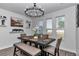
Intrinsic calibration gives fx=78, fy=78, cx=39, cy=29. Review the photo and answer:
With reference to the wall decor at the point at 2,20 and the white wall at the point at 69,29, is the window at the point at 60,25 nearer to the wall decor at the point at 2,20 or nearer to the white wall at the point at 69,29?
the white wall at the point at 69,29

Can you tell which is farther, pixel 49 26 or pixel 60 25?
pixel 49 26

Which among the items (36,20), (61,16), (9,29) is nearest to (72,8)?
(61,16)

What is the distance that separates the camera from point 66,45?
317 cm

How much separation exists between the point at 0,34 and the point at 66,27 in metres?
2.72

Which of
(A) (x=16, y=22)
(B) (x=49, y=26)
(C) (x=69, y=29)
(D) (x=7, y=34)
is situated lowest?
(D) (x=7, y=34)

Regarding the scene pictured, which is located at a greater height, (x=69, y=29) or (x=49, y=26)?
(x=49, y=26)

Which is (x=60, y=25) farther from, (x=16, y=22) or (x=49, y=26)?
(x=16, y=22)

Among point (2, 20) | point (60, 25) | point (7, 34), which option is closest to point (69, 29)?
point (60, 25)

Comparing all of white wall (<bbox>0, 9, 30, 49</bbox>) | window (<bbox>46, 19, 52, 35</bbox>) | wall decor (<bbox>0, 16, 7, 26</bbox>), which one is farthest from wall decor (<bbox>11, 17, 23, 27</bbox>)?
window (<bbox>46, 19, 52, 35</bbox>)

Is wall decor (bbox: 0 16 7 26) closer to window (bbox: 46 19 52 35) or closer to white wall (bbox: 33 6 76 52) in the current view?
window (bbox: 46 19 52 35)

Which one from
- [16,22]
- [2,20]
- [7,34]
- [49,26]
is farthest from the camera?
[49,26]

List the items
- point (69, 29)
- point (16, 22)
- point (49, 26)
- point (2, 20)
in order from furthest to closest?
point (49, 26), point (16, 22), point (2, 20), point (69, 29)

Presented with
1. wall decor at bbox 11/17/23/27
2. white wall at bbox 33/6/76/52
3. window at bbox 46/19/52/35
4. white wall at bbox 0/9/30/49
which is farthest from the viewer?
window at bbox 46/19/52/35

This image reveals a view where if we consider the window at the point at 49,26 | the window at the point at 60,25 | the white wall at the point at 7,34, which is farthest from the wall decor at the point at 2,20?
the window at the point at 60,25
